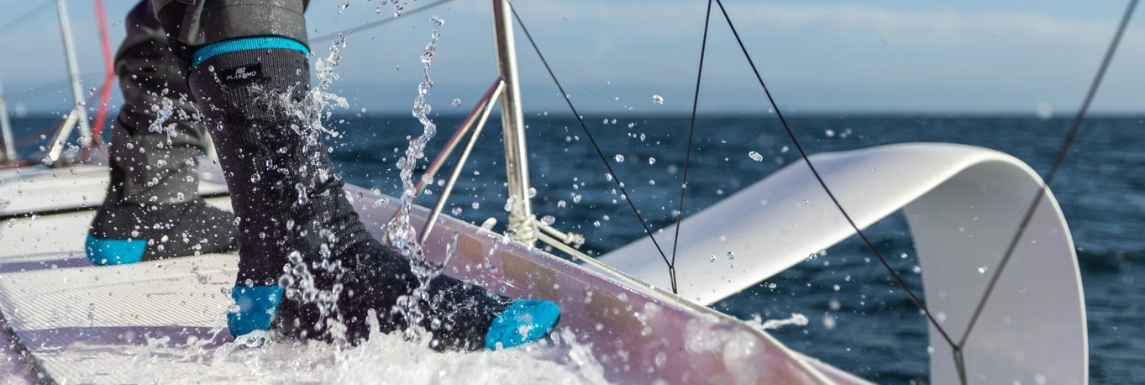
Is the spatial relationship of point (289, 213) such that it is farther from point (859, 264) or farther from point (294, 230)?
point (859, 264)

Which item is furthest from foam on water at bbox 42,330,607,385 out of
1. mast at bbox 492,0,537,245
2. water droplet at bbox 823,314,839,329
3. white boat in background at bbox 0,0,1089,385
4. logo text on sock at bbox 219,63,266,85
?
water droplet at bbox 823,314,839,329

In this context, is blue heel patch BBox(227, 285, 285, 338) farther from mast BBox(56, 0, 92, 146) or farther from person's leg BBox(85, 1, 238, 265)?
mast BBox(56, 0, 92, 146)

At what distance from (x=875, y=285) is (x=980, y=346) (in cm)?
256

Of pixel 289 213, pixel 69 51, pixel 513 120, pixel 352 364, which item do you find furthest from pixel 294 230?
pixel 69 51

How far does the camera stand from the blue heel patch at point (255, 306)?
917mm

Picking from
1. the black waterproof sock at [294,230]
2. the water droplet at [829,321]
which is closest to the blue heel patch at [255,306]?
the black waterproof sock at [294,230]

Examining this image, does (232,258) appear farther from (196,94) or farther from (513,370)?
(513,370)

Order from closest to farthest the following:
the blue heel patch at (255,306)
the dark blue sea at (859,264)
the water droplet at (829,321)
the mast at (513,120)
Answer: the blue heel patch at (255,306)
the mast at (513,120)
the dark blue sea at (859,264)
the water droplet at (829,321)

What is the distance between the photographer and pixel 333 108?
1062 millimetres

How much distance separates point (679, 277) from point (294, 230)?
2.38ft

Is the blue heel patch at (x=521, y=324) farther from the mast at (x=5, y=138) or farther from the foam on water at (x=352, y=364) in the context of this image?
the mast at (x=5, y=138)

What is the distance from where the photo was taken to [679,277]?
1464 millimetres

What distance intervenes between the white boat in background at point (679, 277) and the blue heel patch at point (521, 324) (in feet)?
0.10

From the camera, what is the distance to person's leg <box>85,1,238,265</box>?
4.75 feet
